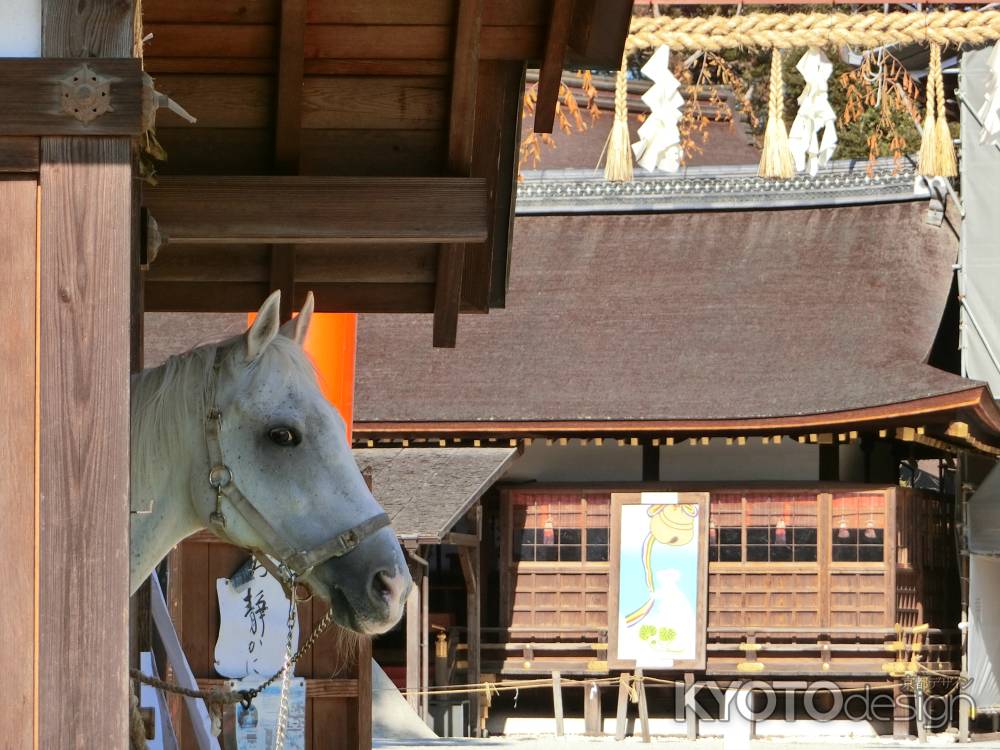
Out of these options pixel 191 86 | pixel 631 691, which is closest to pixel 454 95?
pixel 191 86

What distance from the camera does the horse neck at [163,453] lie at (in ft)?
13.4

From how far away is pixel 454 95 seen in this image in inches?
199

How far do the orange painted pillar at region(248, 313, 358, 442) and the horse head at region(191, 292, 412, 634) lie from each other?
11.1 feet

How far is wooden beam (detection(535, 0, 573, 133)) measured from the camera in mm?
4938

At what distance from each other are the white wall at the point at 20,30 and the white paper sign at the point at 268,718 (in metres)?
4.37

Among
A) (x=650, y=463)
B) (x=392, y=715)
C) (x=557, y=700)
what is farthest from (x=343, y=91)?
(x=650, y=463)

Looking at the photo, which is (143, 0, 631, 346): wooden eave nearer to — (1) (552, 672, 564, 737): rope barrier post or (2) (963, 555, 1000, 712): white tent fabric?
(1) (552, 672, 564, 737): rope barrier post

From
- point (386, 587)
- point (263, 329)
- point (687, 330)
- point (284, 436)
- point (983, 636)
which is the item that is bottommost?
point (983, 636)

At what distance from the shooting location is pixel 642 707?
1547cm

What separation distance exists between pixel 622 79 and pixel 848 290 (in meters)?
8.77

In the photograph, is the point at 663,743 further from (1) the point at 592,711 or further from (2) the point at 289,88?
(2) the point at 289,88

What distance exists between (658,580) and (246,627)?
900cm

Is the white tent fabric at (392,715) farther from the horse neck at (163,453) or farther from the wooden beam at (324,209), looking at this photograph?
the horse neck at (163,453)

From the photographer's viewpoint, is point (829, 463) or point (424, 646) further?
point (829, 463)
